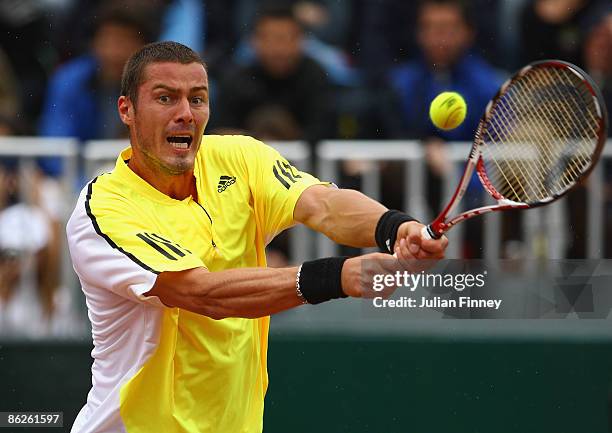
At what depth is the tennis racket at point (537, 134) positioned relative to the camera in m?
4.60

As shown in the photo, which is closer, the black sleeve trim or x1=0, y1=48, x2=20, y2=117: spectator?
the black sleeve trim

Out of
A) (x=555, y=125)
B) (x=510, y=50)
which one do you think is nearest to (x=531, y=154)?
(x=555, y=125)

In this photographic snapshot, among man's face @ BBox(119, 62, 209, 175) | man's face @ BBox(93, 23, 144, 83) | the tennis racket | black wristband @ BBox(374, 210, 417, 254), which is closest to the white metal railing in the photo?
the tennis racket

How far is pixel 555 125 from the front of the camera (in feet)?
20.3

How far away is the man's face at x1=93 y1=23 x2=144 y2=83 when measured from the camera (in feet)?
25.0

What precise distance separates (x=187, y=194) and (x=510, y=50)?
13.2ft

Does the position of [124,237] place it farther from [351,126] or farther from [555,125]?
[351,126]

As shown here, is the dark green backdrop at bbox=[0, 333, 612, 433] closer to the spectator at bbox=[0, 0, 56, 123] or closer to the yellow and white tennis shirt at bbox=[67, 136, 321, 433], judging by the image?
the yellow and white tennis shirt at bbox=[67, 136, 321, 433]

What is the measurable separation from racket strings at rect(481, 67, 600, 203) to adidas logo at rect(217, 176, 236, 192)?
116cm

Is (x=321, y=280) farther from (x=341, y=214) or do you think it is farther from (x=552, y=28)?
(x=552, y=28)

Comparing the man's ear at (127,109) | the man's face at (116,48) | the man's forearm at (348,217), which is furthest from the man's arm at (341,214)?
the man's face at (116,48)

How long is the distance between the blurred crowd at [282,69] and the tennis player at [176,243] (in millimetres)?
2278

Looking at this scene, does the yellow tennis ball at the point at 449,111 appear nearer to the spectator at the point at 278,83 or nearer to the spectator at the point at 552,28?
the spectator at the point at 278,83

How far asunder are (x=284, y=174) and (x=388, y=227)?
1.98 ft
